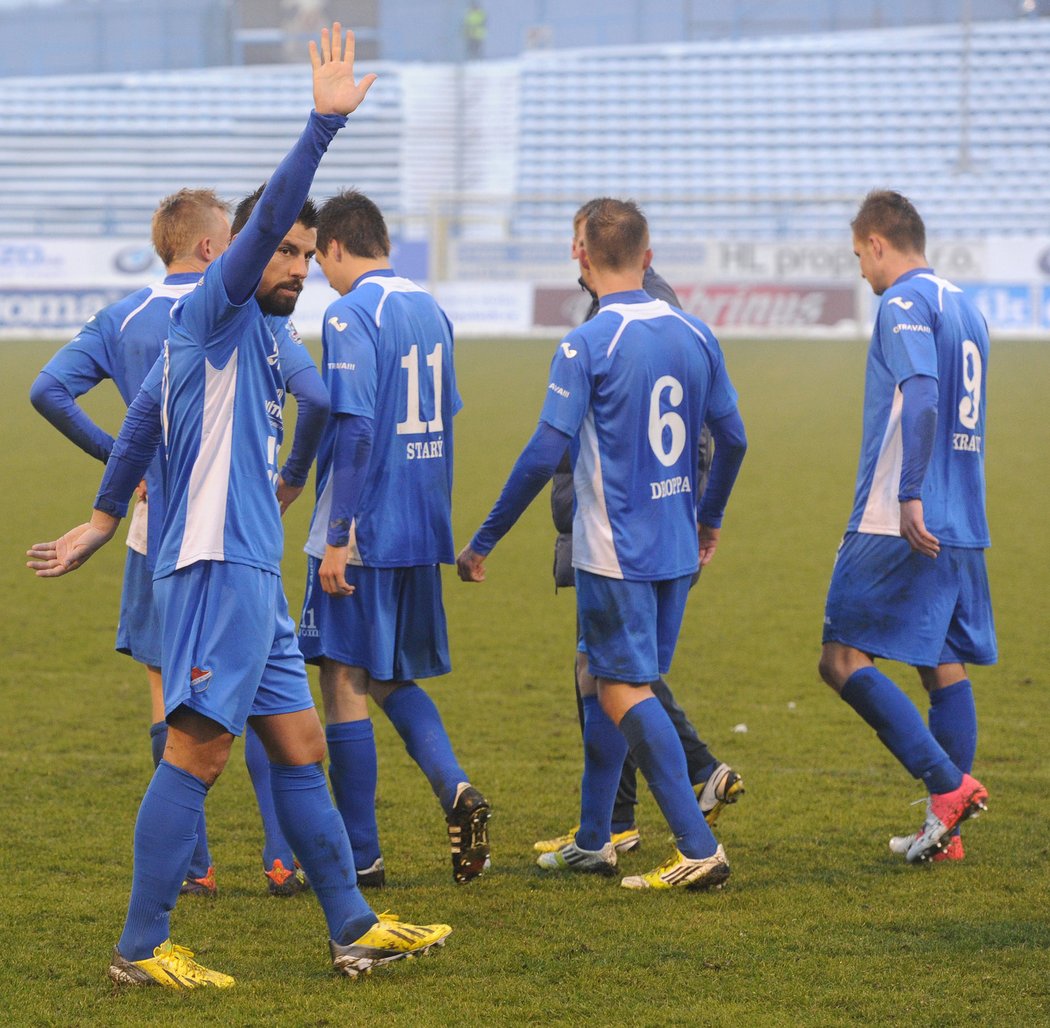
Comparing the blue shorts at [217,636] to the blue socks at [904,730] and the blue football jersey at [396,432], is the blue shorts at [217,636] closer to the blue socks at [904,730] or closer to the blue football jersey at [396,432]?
the blue football jersey at [396,432]

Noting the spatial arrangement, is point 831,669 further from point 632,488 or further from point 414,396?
point 414,396

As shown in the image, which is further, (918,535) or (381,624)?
(918,535)

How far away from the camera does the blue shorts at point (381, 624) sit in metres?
3.98

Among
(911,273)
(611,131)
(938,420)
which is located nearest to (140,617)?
(938,420)

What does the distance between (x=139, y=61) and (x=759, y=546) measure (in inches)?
1428

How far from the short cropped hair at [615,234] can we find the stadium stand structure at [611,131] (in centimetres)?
3066

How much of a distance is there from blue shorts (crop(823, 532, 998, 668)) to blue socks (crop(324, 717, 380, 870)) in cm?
142

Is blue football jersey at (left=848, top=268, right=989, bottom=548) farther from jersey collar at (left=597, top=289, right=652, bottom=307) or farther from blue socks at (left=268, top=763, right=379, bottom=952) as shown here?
blue socks at (left=268, top=763, right=379, bottom=952)

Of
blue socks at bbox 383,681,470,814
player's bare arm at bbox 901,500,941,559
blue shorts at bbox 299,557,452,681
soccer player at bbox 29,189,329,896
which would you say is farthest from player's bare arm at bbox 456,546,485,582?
player's bare arm at bbox 901,500,941,559

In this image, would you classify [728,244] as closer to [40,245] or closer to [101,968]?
[40,245]

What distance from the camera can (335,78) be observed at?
299 centimetres

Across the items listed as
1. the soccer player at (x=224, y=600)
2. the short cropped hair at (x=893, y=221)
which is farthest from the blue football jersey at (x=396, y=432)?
the short cropped hair at (x=893, y=221)

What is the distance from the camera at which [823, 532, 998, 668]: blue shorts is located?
13.9 feet

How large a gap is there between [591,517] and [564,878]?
39.4 inches
